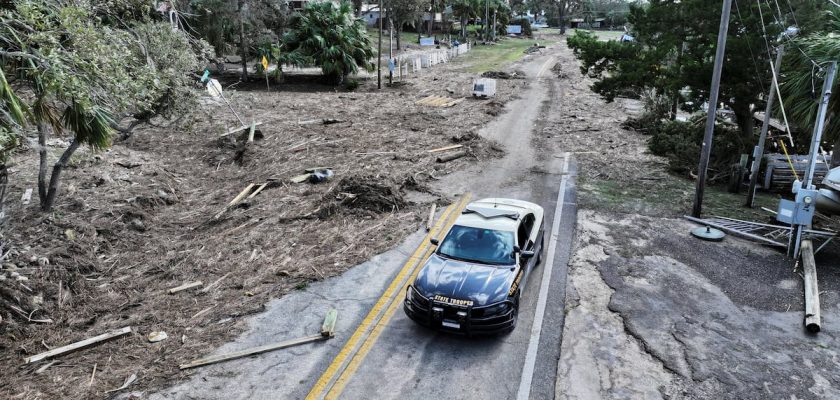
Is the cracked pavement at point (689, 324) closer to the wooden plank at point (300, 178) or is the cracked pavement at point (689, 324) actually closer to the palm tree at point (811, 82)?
the palm tree at point (811, 82)

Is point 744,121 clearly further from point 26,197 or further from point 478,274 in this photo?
point 26,197

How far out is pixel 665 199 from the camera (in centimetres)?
1628

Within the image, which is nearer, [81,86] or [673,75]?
[81,86]

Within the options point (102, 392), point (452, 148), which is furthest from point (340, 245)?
point (452, 148)

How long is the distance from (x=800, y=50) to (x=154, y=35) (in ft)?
53.6

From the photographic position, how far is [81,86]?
28.9 ft

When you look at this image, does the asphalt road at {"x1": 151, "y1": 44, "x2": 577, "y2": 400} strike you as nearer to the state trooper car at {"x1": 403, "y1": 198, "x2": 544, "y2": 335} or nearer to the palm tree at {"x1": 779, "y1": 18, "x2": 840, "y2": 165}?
the state trooper car at {"x1": 403, "y1": 198, "x2": 544, "y2": 335}

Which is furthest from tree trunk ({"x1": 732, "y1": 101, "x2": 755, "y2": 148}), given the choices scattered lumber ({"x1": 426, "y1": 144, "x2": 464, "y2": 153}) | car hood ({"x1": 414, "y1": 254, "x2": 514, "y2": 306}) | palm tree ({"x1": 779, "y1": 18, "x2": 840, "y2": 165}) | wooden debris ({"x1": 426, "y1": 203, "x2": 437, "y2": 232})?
car hood ({"x1": 414, "y1": 254, "x2": 514, "y2": 306})

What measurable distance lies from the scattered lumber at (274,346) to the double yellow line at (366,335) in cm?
41

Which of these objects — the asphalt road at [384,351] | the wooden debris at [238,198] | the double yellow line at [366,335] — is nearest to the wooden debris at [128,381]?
the asphalt road at [384,351]

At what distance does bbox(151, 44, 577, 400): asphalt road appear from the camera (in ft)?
24.8

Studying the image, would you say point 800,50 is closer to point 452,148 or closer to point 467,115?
point 452,148

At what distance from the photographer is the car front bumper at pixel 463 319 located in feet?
27.6

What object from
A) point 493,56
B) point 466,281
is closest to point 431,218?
point 466,281
